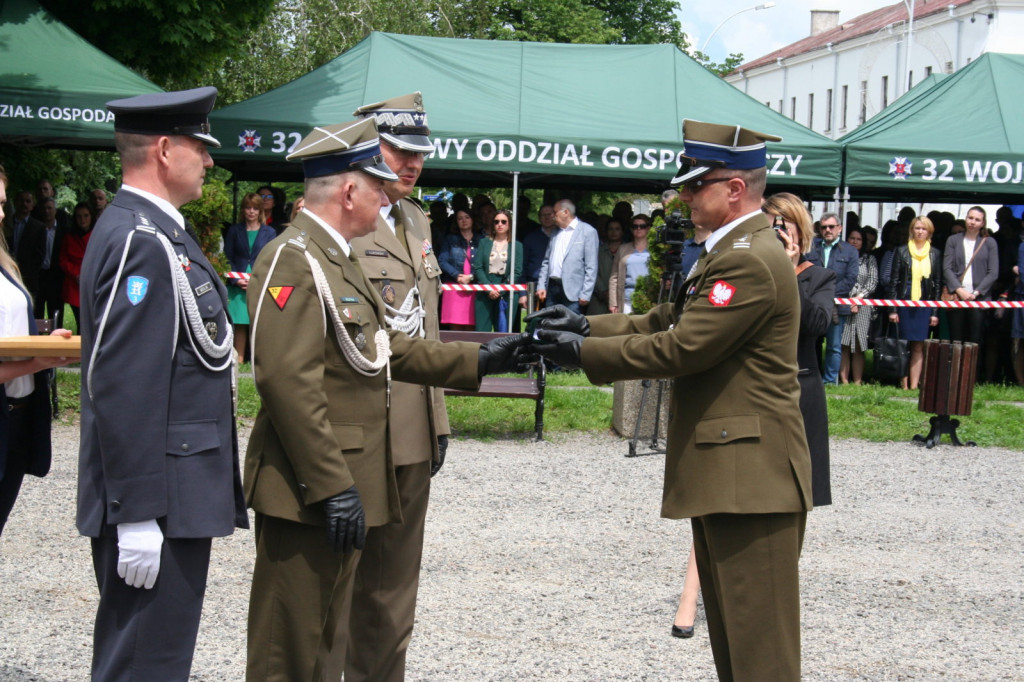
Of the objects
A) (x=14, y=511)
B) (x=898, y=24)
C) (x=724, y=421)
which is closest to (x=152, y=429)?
(x=724, y=421)

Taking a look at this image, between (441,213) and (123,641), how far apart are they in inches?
506

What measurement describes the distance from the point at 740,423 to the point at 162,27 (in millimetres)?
11989

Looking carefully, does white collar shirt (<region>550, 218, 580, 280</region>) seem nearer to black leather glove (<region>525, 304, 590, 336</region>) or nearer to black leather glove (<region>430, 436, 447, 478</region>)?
black leather glove (<region>430, 436, 447, 478</region>)

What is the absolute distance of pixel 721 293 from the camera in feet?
11.6

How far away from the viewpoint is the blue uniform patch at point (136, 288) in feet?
9.59

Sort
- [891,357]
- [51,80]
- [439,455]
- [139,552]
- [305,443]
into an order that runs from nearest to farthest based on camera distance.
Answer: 1. [139,552]
2. [305,443]
3. [439,455]
4. [51,80]
5. [891,357]

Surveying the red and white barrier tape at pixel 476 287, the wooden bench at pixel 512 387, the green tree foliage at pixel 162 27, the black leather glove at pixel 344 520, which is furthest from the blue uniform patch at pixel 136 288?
the green tree foliage at pixel 162 27

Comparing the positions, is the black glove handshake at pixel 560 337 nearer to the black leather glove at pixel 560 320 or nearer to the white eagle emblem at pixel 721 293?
the black leather glove at pixel 560 320

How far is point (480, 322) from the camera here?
13625 mm

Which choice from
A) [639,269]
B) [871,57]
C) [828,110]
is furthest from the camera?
[828,110]

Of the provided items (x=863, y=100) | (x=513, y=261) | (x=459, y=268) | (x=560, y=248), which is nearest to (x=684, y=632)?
(x=513, y=261)

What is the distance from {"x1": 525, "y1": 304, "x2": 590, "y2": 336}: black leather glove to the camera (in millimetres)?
4043

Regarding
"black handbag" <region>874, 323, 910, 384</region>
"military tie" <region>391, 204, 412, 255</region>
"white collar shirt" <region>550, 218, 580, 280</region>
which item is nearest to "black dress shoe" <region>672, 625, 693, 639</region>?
"military tie" <region>391, 204, 412, 255</region>

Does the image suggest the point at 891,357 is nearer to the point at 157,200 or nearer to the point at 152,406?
the point at 157,200
